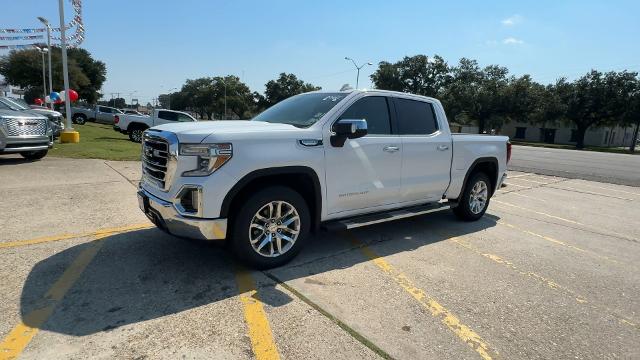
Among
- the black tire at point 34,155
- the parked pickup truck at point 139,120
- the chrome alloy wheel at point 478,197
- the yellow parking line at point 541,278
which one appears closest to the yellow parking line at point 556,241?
the chrome alloy wheel at point 478,197

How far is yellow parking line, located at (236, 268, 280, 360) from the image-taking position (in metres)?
2.78

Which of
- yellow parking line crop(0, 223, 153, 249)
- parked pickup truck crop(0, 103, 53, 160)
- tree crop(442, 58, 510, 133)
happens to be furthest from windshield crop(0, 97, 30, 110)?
tree crop(442, 58, 510, 133)

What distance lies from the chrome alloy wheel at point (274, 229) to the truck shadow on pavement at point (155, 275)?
24 cm

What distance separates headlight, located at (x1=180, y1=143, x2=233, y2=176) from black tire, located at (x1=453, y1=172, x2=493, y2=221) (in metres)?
4.04

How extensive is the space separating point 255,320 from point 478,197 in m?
4.72

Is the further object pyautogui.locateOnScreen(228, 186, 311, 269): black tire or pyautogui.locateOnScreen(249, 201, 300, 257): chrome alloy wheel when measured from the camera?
pyautogui.locateOnScreen(249, 201, 300, 257): chrome alloy wheel

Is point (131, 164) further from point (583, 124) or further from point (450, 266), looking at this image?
point (583, 124)

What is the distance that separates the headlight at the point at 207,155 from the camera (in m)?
3.59

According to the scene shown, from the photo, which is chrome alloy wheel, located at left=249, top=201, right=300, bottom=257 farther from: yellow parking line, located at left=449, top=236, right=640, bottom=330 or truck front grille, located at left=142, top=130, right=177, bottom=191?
yellow parking line, located at left=449, top=236, right=640, bottom=330

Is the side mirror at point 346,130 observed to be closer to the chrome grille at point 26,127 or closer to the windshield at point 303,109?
the windshield at point 303,109

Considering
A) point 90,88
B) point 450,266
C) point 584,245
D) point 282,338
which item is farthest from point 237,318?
point 90,88

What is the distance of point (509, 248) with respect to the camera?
5324 millimetres

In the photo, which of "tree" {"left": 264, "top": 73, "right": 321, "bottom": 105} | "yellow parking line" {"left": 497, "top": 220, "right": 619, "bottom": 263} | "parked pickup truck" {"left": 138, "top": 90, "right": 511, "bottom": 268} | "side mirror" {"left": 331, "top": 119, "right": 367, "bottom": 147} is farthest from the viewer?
"tree" {"left": 264, "top": 73, "right": 321, "bottom": 105}

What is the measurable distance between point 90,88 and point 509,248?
7212cm
